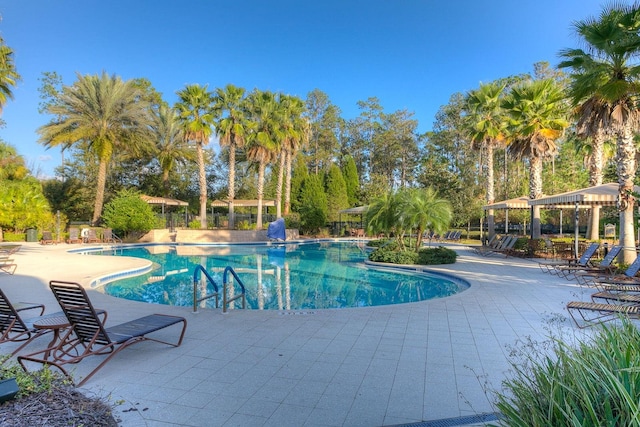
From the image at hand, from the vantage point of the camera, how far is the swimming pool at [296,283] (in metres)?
9.48

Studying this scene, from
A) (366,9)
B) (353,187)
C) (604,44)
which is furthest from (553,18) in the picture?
(353,187)

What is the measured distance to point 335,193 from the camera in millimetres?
35469

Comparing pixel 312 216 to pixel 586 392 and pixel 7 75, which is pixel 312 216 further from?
pixel 586 392

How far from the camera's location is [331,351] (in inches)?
189

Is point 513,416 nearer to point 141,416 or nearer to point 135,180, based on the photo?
point 141,416

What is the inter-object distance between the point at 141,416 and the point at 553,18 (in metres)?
17.4

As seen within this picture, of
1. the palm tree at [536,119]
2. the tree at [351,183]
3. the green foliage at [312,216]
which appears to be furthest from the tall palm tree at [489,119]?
the tree at [351,183]

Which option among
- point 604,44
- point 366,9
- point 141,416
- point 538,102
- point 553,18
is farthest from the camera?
point 366,9

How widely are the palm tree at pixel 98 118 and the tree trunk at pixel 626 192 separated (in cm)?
2585

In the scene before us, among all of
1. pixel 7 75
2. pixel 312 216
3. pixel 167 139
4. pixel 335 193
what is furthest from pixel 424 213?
pixel 167 139

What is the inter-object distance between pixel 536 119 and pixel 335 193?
2013 cm

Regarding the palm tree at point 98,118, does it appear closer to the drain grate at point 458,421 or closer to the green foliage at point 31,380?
the green foliage at point 31,380

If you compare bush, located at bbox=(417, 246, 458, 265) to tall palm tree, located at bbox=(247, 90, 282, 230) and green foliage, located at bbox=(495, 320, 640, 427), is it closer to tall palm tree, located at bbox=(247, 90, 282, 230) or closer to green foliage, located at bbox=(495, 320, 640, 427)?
green foliage, located at bbox=(495, 320, 640, 427)

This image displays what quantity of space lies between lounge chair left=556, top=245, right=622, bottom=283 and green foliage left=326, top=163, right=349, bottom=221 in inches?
926
